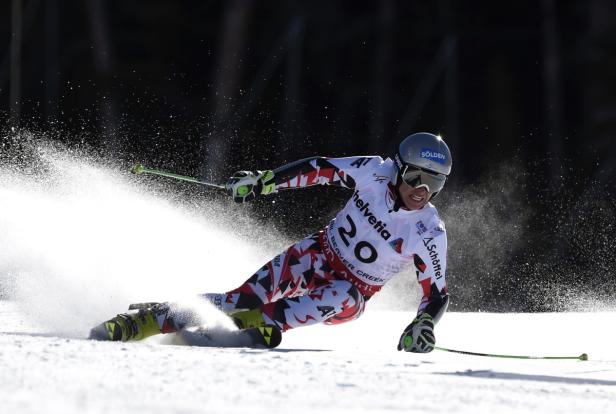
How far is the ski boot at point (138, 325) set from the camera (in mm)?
4879

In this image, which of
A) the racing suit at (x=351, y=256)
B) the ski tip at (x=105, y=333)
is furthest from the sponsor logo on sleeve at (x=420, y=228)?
the ski tip at (x=105, y=333)

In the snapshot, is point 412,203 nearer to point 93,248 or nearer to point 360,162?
point 360,162

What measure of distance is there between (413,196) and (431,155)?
23cm

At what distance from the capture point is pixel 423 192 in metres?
5.73

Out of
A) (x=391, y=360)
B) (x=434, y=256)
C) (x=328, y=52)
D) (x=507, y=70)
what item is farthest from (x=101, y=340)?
(x=507, y=70)

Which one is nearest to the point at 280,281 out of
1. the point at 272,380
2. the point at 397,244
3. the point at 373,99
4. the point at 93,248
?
the point at 397,244

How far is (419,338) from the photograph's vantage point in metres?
5.22

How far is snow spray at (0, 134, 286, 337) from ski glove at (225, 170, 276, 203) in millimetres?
612

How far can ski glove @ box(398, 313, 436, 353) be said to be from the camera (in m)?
5.21

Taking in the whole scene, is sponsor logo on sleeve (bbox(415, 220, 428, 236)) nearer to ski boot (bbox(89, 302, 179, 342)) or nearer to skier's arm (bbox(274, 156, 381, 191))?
skier's arm (bbox(274, 156, 381, 191))

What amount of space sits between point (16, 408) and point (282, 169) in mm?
3259

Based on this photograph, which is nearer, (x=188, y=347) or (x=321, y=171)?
(x=188, y=347)

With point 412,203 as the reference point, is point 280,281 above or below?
below

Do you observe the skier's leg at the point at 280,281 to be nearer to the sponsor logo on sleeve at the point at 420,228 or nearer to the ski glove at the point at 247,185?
the ski glove at the point at 247,185
